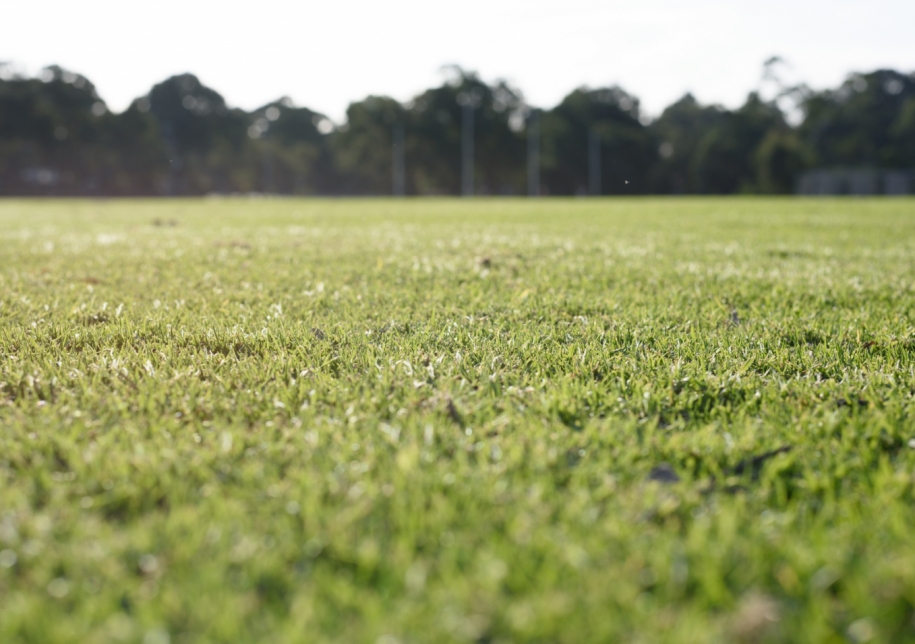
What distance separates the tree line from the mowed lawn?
62.7 m

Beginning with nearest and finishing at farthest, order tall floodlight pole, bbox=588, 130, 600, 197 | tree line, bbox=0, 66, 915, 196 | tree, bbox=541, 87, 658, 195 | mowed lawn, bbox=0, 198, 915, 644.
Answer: mowed lawn, bbox=0, 198, 915, 644
tree line, bbox=0, 66, 915, 196
tall floodlight pole, bbox=588, 130, 600, 197
tree, bbox=541, 87, 658, 195

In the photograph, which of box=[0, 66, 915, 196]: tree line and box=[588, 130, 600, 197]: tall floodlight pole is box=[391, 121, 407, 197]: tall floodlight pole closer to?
box=[0, 66, 915, 196]: tree line

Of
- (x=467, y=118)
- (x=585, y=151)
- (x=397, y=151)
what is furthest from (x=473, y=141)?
(x=585, y=151)

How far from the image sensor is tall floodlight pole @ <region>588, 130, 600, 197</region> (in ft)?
244

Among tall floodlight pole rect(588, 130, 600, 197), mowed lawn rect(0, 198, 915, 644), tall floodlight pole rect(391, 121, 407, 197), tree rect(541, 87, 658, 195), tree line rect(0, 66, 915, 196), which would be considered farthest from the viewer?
tree rect(541, 87, 658, 195)

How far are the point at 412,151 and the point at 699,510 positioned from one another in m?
75.8

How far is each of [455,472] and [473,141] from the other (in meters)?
76.2

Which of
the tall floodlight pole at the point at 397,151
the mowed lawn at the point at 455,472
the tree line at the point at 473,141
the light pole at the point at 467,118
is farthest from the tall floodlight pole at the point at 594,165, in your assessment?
the mowed lawn at the point at 455,472

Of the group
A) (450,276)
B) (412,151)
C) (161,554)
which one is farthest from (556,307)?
(412,151)


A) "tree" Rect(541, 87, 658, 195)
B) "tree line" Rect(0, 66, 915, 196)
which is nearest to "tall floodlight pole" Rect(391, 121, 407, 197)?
"tree line" Rect(0, 66, 915, 196)

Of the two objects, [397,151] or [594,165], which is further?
[594,165]

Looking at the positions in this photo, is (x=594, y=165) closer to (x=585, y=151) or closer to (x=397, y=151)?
(x=585, y=151)

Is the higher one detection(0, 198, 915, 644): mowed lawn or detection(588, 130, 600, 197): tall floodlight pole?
detection(588, 130, 600, 197): tall floodlight pole

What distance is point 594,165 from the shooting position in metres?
74.4
